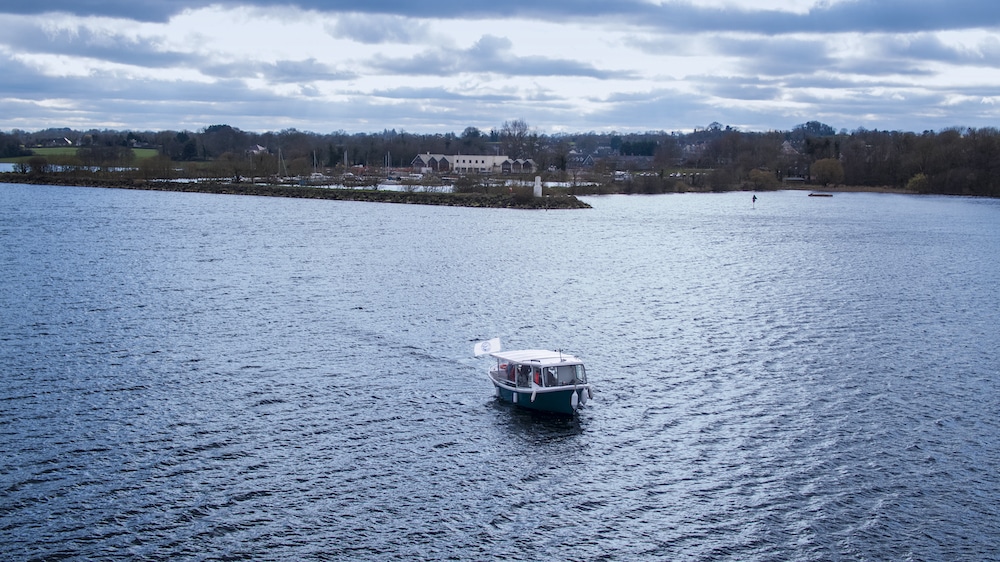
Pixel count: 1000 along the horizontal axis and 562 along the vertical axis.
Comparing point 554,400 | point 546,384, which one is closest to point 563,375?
point 546,384

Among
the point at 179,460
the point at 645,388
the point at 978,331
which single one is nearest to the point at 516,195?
the point at 978,331

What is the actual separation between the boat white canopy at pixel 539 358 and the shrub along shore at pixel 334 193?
307 feet

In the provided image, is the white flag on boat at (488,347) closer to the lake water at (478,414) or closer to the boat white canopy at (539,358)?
the boat white canopy at (539,358)

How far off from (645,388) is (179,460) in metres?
17.0

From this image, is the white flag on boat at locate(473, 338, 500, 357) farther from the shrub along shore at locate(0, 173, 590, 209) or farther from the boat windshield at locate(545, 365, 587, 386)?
the shrub along shore at locate(0, 173, 590, 209)

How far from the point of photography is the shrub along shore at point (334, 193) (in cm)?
12775

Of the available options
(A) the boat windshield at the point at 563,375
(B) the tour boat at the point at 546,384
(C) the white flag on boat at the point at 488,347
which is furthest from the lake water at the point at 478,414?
(A) the boat windshield at the point at 563,375

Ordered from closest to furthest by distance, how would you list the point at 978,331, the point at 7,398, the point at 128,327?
1. the point at 7,398
2. the point at 128,327
3. the point at 978,331

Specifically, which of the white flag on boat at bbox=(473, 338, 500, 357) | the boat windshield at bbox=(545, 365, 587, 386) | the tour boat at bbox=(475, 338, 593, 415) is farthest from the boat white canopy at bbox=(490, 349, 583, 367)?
the white flag on boat at bbox=(473, 338, 500, 357)

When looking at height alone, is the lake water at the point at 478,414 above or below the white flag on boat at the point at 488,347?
below

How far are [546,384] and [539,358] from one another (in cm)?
153

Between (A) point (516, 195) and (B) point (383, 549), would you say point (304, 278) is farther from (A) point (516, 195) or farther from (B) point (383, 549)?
(A) point (516, 195)

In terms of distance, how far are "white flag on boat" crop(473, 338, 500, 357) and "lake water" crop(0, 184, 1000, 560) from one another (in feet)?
3.22

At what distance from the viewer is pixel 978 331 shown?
44.3 meters
